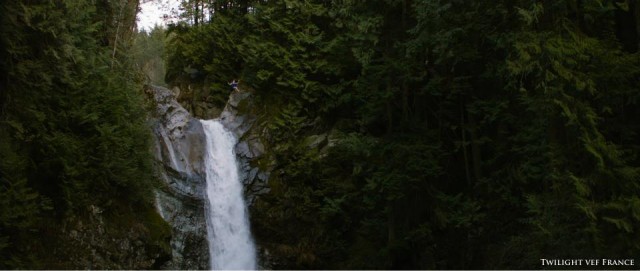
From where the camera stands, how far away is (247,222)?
52.2ft

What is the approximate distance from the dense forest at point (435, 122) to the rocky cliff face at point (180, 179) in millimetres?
2151

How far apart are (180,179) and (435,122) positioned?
316 inches

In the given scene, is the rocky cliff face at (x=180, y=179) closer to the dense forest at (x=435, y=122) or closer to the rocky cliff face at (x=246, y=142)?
the rocky cliff face at (x=246, y=142)

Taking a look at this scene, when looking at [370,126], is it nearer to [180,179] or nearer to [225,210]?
[225,210]

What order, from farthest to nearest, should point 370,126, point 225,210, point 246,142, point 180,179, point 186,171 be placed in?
point 246,142 < point 370,126 < point 225,210 < point 186,171 < point 180,179

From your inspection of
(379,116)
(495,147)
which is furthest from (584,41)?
(379,116)

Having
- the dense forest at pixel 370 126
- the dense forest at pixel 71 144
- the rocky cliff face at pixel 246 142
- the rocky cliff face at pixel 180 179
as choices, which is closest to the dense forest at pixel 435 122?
the dense forest at pixel 370 126

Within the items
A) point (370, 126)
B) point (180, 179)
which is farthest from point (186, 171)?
point (370, 126)

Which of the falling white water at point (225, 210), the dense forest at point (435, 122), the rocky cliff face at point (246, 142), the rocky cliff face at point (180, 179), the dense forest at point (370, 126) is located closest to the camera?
the dense forest at point (435, 122)

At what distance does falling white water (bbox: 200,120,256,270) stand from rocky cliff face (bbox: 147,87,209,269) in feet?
0.94

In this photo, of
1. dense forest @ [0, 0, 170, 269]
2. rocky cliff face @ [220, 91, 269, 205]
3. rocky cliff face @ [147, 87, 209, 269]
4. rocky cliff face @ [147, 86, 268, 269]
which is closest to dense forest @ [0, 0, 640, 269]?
dense forest @ [0, 0, 170, 269]

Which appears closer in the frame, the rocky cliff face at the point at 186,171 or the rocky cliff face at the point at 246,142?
the rocky cliff face at the point at 186,171

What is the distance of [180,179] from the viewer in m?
15.0

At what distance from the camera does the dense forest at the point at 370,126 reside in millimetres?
8586
